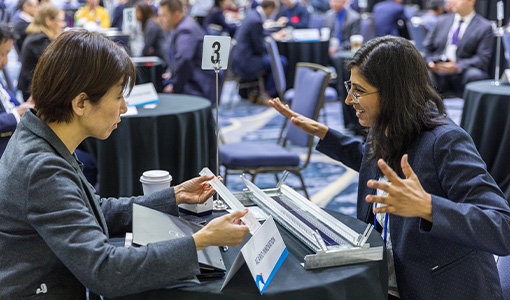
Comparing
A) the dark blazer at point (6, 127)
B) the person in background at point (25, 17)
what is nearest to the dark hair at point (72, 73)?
the dark blazer at point (6, 127)

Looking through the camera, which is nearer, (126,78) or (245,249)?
(245,249)

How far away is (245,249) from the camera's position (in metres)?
1.27

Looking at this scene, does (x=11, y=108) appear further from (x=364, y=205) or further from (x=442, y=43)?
(x=442, y=43)

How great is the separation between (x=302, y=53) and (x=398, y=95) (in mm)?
6575

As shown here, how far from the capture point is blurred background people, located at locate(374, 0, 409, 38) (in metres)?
8.37

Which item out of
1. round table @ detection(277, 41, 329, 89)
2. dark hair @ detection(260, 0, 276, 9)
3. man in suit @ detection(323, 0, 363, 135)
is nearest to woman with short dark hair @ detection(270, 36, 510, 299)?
round table @ detection(277, 41, 329, 89)

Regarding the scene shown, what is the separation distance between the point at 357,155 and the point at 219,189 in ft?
2.41

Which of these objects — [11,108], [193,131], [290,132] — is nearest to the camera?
[11,108]

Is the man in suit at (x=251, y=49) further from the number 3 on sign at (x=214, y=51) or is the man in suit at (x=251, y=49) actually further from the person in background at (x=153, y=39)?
the number 3 on sign at (x=214, y=51)

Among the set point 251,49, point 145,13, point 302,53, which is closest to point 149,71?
point 145,13

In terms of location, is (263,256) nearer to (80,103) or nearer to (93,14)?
(80,103)

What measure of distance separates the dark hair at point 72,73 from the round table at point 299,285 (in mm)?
472

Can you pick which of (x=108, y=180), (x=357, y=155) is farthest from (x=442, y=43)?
(x=357, y=155)

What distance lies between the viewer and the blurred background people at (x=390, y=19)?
27.5 feet
